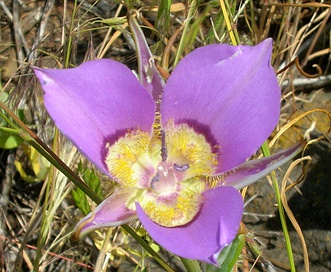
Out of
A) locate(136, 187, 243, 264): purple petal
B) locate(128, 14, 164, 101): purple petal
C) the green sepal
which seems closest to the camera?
locate(136, 187, 243, 264): purple petal

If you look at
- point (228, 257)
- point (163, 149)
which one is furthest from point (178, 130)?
point (228, 257)

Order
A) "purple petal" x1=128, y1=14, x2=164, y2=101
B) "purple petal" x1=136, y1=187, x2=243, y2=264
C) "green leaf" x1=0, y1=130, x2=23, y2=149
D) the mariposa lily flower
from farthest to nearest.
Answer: "green leaf" x1=0, y1=130, x2=23, y2=149 < "purple petal" x1=128, y1=14, x2=164, y2=101 < the mariposa lily flower < "purple petal" x1=136, y1=187, x2=243, y2=264

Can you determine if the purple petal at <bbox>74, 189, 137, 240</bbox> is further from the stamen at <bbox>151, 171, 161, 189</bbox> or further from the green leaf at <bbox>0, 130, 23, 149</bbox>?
the green leaf at <bbox>0, 130, 23, 149</bbox>

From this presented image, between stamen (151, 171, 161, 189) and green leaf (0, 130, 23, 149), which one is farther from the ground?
stamen (151, 171, 161, 189)

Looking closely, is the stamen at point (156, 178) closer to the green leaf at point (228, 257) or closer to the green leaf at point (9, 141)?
the green leaf at point (228, 257)

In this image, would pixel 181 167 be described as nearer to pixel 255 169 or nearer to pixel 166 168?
pixel 166 168

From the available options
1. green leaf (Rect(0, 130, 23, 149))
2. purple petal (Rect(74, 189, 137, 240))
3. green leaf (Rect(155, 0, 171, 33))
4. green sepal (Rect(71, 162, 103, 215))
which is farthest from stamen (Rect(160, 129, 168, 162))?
green leaf (Rect(0, 130, 23, 149))

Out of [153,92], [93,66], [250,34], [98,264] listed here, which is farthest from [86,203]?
[250,34]

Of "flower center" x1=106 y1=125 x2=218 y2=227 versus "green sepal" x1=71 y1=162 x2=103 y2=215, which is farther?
"green sepal" x1=71 y1=162 x2=103 y2=215

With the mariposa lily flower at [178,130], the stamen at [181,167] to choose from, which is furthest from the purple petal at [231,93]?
the stamen at [181,167]

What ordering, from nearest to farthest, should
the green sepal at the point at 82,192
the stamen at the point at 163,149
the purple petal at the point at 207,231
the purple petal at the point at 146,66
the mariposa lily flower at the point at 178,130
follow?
the purple petal at the point at 207,231, the mariposa lily flower at the point at 178,130, the purple petal at the point at 146,66, the stamen at the point at 163,149, the green sepal at the point at 82,192
